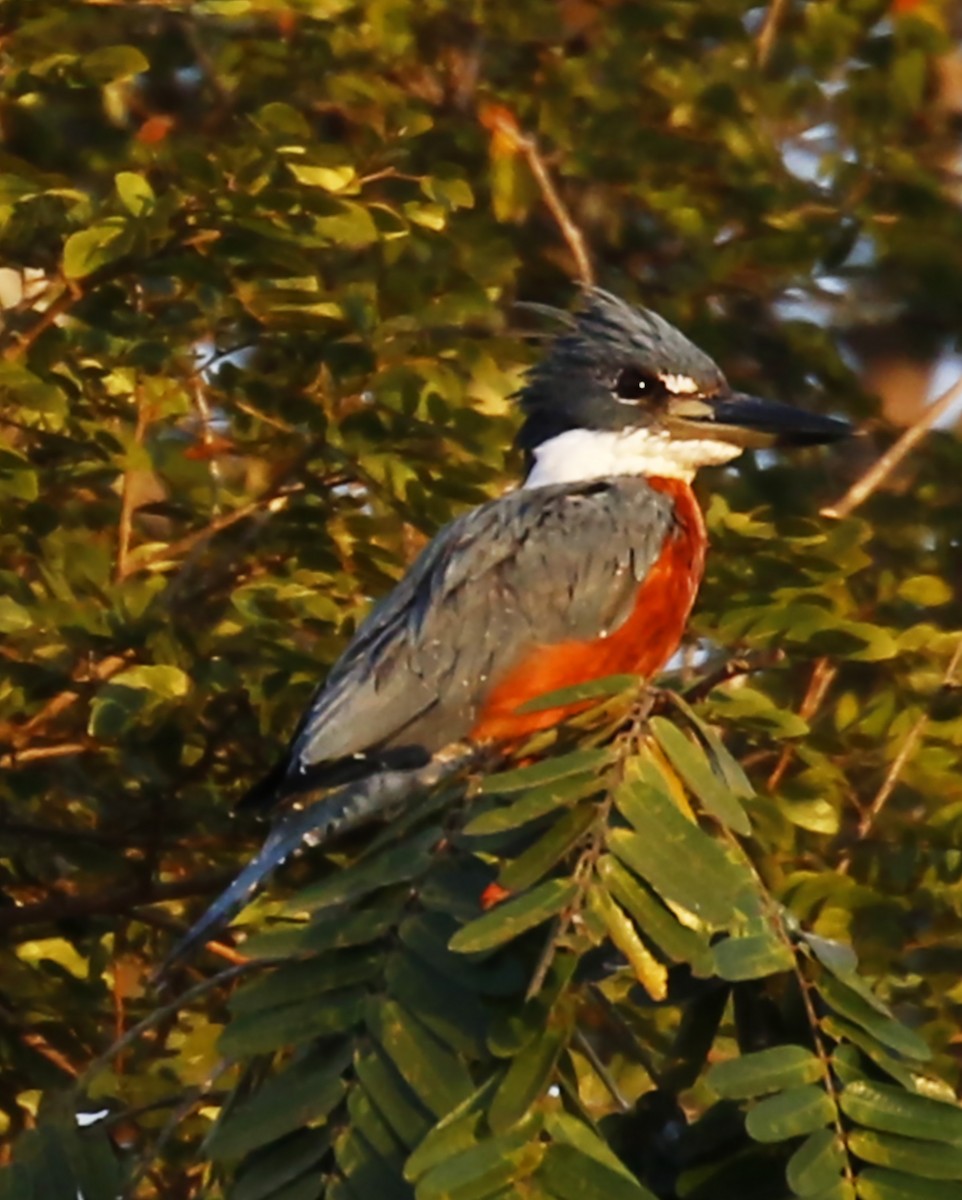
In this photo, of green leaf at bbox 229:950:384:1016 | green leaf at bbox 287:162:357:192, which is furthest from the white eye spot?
green leaf at bbox 229:950:384:1016

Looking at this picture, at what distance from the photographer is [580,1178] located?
1748 millimetres

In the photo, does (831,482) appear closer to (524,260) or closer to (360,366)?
(524,260)

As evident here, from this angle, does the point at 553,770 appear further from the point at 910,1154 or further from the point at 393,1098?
the point at 910,1154

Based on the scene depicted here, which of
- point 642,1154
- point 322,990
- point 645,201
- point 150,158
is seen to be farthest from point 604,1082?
point 645,201

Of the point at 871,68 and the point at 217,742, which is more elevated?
the point at 871,68

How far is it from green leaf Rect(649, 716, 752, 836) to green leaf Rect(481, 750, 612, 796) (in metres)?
0.06

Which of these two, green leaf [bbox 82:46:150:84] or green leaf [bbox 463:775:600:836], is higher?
green leaf [bbox 463:775:600:836]

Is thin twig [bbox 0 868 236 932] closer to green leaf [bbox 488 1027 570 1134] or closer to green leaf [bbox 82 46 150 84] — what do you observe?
green leaf [bbox 82 46 150 84]

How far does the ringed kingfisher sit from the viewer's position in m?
3.21

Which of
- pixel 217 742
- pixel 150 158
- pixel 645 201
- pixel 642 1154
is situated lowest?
pixel 217 742

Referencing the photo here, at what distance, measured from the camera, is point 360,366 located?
10.8ft

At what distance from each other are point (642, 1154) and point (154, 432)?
1.64 metres

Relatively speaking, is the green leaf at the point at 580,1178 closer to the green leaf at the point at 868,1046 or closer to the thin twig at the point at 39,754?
the green leaf at the point at 868,1046

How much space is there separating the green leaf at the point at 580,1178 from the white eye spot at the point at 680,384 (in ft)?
Answer: 7.31
